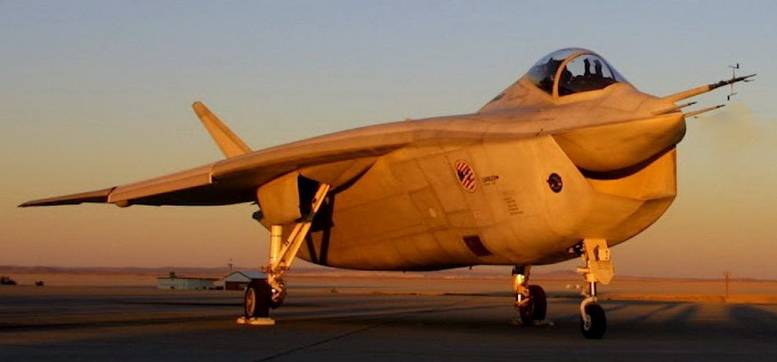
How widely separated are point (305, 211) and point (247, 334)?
14.0 feet

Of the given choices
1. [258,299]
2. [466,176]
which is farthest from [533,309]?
[258,299]

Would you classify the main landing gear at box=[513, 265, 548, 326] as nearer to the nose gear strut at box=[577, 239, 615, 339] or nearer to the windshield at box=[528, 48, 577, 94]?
the nose gear strut at box=[577, 239, 615, 339]

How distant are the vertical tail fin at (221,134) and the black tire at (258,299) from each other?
554cm

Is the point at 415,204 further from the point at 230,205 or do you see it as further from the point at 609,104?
the point at 230,205

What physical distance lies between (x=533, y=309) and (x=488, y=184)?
3.90 meters

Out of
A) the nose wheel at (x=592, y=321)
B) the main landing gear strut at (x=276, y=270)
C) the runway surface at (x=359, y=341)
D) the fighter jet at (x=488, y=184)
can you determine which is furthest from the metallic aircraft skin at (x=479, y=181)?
A: the runway surface at (x=359, y=341)

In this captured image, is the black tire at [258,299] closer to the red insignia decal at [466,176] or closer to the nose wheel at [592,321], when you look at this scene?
the red insignia decal at [466,176]

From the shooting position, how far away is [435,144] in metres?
15.4

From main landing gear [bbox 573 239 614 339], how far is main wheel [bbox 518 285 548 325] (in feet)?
11.5

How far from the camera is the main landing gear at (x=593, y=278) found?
13.4 metres

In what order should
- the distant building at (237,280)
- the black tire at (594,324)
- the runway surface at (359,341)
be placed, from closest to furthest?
1. the runway surface at (359,341)
2. the black tire at (594,324)
3. the distant building at (237,280)

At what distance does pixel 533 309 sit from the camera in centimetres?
1769

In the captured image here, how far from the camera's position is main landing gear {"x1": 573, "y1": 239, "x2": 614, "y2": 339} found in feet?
43.9

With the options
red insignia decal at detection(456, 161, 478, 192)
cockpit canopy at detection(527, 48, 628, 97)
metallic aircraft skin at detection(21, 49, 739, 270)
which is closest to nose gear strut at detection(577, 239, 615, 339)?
metallic aircraft skin at detection(21, 49, 739, 270)
